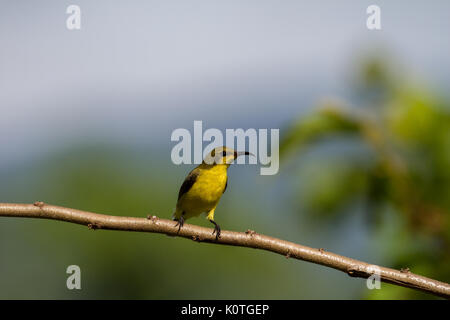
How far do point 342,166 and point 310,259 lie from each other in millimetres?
710

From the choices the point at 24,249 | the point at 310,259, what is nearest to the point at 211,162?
the point at 310,259

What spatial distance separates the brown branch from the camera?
2.58 metres

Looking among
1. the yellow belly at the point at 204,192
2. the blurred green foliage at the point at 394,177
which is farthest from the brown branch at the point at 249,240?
the yellow belly at the point at 204,192

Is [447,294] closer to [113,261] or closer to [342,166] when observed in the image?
[342,166]

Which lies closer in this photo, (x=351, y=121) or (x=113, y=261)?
(x=351, y=121)

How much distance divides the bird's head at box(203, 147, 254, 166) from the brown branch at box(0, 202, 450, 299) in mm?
2799

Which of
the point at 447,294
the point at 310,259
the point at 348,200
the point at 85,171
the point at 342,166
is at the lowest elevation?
the point at 447,294

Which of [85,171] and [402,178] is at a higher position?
[85,171]

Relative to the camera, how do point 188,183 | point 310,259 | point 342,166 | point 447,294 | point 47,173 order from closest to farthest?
1. point 447,294
2. point 310,259
3. point 342,166
4. point 188,183
5. point 47,173

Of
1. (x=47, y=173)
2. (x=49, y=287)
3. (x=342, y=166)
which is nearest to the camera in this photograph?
(x=342, y=166)

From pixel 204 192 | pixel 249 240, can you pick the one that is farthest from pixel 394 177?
pixel 204 192

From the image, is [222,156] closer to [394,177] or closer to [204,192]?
[204,192]

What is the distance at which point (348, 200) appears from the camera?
3.08 meters

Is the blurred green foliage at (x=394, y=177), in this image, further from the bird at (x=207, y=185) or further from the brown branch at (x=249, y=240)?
the bird at (x=207, y=185)
